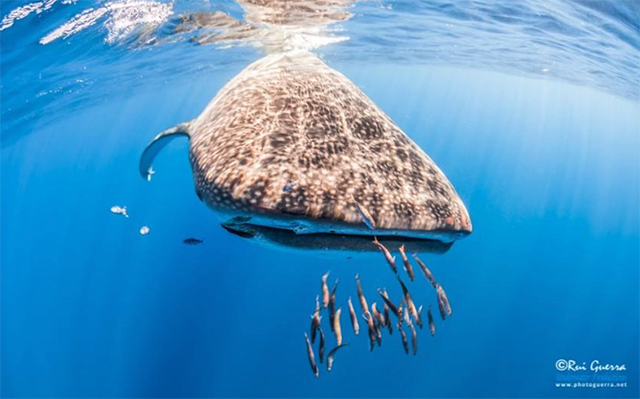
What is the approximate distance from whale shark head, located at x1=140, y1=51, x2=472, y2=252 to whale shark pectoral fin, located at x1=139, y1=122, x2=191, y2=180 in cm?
101

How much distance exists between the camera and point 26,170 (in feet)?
149

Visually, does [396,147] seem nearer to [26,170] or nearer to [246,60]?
[246,60]

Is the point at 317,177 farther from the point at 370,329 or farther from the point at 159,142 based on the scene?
the point at 159,142

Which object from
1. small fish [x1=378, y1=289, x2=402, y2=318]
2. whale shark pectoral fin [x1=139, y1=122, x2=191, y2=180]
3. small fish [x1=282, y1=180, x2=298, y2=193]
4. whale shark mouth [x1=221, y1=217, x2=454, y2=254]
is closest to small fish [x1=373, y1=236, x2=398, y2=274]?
whale shark mouth [x1=221, y1=217, x2=454, y2=254]

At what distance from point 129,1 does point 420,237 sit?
11943 millimetres

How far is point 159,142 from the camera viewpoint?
6.02 meters

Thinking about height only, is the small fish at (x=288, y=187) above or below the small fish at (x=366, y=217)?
above

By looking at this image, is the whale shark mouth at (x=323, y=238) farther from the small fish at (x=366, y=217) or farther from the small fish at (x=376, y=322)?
the small fish at (x=376, y=322)

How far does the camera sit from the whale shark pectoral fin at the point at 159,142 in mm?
4808

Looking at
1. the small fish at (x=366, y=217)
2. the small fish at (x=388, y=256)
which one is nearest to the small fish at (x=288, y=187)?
the small fish at (x=366, y=217)

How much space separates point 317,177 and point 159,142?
4043mm

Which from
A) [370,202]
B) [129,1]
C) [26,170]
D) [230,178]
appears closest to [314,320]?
[370,202]

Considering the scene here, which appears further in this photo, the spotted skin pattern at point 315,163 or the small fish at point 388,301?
the small fish at point 388,301

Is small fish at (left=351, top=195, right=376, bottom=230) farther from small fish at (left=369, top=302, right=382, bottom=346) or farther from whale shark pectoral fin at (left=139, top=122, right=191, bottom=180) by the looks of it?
whale shark pectoral fin at (left=139, top=122, right=191, bottom=180)
